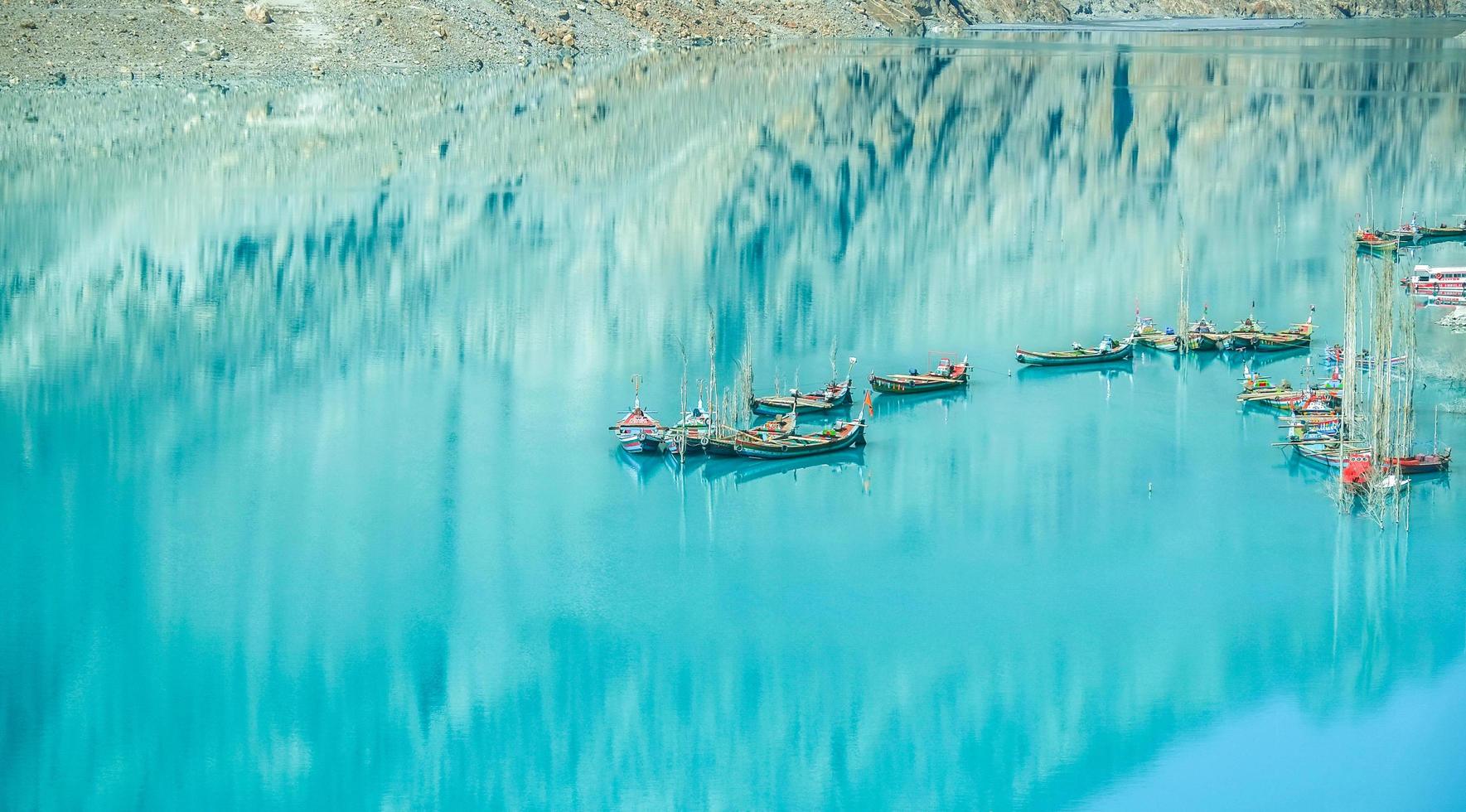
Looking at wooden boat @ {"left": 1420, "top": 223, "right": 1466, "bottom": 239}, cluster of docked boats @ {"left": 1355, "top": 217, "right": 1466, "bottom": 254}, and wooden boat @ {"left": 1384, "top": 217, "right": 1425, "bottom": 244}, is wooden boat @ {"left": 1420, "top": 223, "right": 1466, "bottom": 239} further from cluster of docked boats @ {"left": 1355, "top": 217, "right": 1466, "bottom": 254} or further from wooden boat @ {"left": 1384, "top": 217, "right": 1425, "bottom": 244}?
wooden boat @ {"left": 1384, "top": 217, "right": 1425, "bottom": 244}

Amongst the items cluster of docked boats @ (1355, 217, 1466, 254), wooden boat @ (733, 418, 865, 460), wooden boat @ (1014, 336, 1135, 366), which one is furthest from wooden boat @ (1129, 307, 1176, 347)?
cluster of docked boats @ (1355, 217, 1466, 254)

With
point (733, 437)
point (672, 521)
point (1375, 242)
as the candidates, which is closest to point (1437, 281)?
point (1375, 242)

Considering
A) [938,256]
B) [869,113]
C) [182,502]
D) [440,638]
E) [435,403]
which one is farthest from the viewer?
[869,113]

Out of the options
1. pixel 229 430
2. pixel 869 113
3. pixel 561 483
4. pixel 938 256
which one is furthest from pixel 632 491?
pixel 869 113

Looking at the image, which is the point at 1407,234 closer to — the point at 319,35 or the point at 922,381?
the point at 922,381

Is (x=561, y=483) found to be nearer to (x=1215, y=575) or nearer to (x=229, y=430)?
(x=229, y=430)

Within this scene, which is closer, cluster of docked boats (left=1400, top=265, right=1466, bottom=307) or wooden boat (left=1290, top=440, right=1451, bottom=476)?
wooden boat (left=1290, top=440, right=1451, bottom=476)

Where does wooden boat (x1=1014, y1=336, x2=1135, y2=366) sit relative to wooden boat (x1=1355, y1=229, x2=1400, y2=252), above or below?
below
